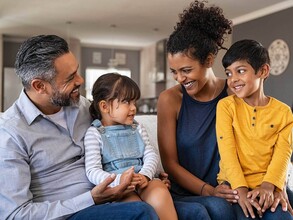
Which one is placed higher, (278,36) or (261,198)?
(278,36)

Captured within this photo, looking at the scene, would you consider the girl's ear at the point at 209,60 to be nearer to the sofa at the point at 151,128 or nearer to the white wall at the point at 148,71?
the sofa at the point at 151,128

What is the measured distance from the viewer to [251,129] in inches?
58.7

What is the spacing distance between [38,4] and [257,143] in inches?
217

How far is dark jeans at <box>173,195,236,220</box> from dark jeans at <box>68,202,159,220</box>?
7.5 inches

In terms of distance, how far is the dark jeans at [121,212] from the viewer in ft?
3.85

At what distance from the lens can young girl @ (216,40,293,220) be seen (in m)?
1.44

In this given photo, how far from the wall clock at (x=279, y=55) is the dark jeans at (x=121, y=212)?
4.97 metres

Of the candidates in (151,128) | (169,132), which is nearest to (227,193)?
(169,132)

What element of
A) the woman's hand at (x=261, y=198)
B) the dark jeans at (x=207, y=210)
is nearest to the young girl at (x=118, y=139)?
the dark jeans at (x=207, y=210)

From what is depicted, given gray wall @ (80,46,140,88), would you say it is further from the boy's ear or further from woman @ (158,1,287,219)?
the boy's ear

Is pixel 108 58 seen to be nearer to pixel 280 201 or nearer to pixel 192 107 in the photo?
pixel 192 107

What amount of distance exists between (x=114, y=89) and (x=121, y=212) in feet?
1.73

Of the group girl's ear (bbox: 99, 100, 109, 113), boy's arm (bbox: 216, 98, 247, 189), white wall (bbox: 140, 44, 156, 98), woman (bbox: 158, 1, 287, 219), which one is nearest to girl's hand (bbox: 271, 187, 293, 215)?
boy's arm (bbox: 216, 98, 247, 189)

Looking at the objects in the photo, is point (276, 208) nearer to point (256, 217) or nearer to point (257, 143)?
point (256, 217)
